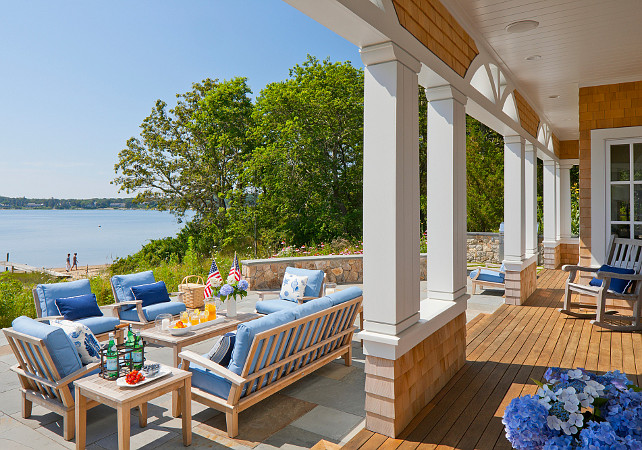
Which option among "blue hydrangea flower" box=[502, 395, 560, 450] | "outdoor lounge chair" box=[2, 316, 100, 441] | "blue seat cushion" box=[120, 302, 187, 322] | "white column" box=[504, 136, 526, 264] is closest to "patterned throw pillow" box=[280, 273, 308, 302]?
"blue seat cushion" box=[120, 302, 187, 322]

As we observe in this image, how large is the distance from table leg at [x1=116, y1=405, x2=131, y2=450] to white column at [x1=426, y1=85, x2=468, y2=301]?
2612 millimetres

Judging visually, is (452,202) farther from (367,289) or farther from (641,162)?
(641,162)

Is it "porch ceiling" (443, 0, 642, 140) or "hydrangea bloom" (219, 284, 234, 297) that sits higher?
"porch ceiling" (443, 0, 642, 140)

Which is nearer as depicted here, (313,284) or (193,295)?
(313,284)

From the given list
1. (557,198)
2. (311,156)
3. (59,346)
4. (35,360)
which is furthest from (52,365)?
(311,156)

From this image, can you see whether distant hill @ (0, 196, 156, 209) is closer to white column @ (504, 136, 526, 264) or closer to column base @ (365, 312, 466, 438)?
white column @ (504, 136, 526, 264)

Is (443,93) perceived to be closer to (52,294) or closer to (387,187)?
(387,187)

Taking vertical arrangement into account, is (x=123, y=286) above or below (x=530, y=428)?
below

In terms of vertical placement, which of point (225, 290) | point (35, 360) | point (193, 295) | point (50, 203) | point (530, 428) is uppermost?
point (50, 203)

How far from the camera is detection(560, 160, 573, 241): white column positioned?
11.9 m

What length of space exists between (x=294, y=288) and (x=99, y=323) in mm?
2412

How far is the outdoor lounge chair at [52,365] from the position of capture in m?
3.12

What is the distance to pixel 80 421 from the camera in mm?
2943

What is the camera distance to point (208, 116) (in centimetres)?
1805
